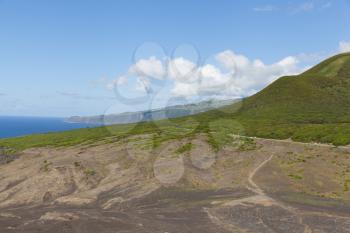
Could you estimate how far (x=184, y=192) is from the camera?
5919 centimetres

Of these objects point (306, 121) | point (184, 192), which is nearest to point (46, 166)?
point (184, 192)

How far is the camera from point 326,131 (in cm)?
10881

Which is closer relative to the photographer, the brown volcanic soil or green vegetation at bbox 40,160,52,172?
the brown volcanic soil

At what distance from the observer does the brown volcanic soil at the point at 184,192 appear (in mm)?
43219

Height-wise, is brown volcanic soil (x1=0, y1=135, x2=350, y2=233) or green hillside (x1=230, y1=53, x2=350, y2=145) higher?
green hillside (x1=230, y1=53, x2=350, y2=145)

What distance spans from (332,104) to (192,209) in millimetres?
162068

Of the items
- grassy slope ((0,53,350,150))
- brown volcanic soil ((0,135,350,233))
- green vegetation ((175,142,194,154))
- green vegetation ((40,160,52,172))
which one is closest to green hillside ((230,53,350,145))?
grassy slope ((0,53,350,150))

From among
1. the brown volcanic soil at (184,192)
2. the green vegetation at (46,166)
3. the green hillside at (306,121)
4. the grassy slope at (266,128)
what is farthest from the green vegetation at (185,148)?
the green hillside at (306,121)

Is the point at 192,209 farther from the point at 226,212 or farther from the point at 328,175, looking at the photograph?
the point at 328,175

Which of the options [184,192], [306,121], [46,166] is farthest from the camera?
[306,121]

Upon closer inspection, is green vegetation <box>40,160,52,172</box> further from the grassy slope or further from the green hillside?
the green hillside

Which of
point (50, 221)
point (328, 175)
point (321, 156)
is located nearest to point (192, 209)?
point (50, 221)

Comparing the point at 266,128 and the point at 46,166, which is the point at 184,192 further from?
the point at 266,128

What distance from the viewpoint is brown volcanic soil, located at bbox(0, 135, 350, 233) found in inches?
1702
